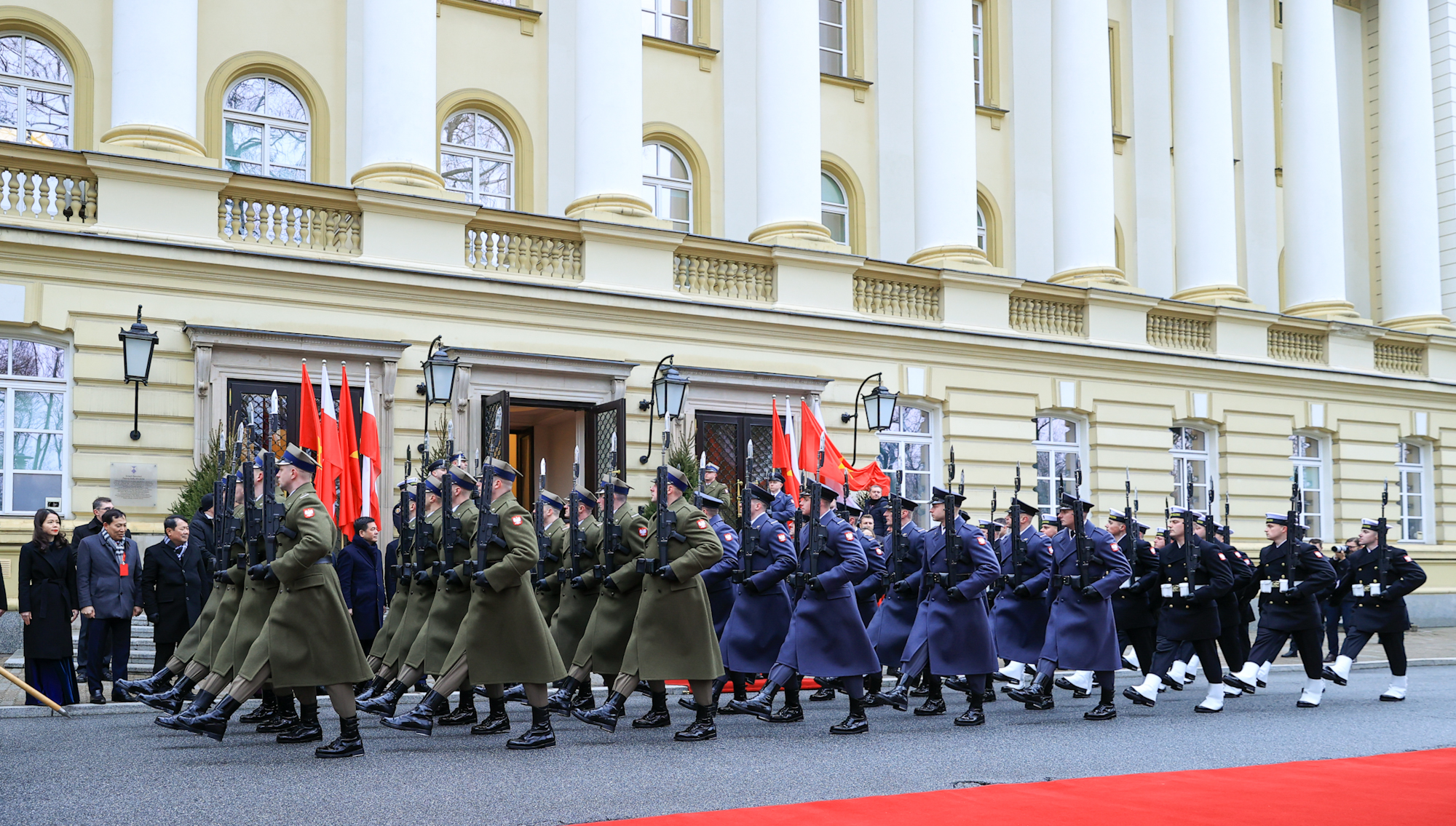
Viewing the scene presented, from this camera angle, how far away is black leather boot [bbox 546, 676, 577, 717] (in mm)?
11273

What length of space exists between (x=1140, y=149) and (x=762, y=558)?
64.3 ft

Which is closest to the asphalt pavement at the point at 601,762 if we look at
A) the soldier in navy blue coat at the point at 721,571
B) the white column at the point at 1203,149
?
the soldier in navy blue coat at the point at 721,571

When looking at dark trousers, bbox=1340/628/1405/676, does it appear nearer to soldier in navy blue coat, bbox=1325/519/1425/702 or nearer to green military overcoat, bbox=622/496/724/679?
soldier in navy blue coat, bbox=1325/519/1425/702

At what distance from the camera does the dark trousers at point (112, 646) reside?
1233 centimetres

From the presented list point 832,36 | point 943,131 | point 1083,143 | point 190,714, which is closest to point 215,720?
point 190,714

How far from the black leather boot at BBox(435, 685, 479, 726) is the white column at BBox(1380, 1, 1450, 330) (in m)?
25.0

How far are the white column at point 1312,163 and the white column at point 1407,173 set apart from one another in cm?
230

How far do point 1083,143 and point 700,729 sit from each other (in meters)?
17.4

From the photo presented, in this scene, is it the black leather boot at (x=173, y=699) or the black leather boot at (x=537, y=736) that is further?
the black leather boot at (x=173, y=699)

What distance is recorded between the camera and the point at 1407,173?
29922 mm

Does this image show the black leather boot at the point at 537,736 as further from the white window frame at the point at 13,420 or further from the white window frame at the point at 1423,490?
the white window frame at the point at 1423,490

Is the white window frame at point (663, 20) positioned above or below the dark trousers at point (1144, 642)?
above

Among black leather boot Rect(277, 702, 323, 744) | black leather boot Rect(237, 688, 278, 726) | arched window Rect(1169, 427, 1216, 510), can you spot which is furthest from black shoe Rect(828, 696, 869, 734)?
arched window Rect(1169, 427, 1216, 510)

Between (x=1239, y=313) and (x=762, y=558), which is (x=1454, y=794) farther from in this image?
(x=1239, y=313)
